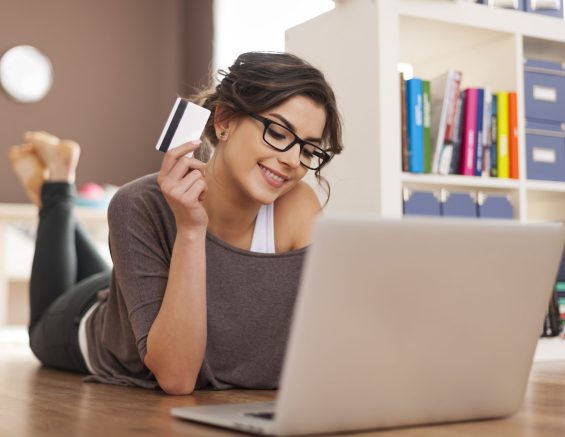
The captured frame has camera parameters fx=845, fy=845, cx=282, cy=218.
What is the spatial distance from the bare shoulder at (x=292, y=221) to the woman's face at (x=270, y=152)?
0.14m

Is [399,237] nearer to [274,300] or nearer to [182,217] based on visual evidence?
[182,217]

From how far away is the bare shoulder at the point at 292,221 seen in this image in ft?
5.52

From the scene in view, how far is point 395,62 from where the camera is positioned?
2121 millimetres

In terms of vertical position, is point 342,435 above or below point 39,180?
below

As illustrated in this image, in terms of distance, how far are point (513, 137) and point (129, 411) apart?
1.51m

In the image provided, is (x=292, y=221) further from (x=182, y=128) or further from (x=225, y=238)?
(x=182, y=128)

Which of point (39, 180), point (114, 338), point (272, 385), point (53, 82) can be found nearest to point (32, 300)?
point (39, 180)

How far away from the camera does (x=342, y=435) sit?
A: 96cm

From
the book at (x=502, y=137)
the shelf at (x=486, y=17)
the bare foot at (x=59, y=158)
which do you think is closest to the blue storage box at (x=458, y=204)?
the book at (x=502, y=137)

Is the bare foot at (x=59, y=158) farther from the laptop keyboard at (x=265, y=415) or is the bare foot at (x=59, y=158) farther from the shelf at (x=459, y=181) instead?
the laptop keyboard at (x=265, y=415)

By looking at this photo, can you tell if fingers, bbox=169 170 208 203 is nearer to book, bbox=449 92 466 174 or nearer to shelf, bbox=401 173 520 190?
shelf, bbox=401 173 520 190

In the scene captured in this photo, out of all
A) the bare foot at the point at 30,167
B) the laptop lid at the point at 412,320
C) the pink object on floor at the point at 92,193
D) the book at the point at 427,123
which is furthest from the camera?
the pink object on floor at the point at 92,193

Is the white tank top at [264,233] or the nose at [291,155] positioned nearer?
the nose at [291,155]

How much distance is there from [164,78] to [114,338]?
13.5ft
